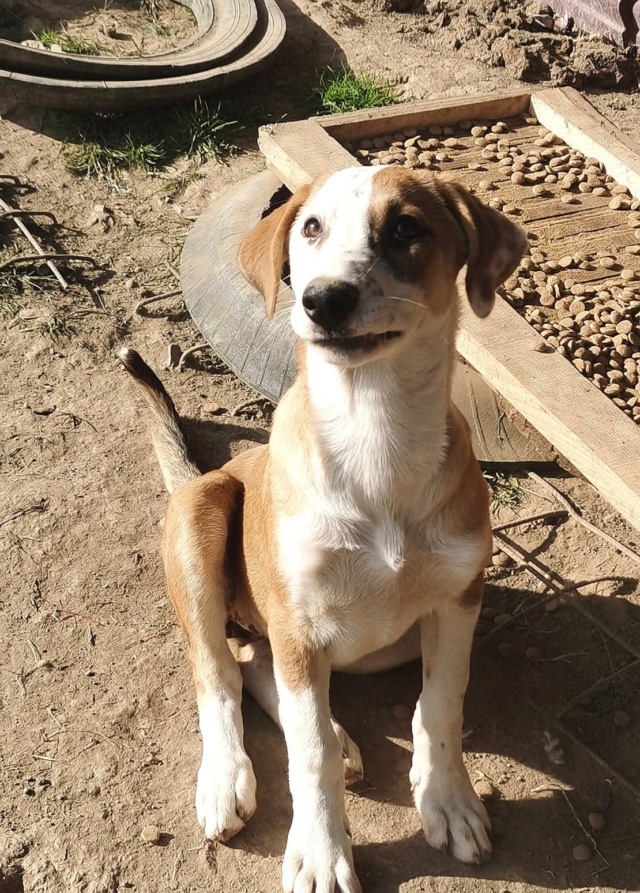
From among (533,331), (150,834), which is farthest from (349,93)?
(150,834)

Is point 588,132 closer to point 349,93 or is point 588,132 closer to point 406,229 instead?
point 349,93

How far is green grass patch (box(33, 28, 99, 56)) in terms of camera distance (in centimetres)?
773

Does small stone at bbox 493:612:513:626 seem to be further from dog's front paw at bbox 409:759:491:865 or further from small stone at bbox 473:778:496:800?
dog's front paw at bbox 409:759:491:865

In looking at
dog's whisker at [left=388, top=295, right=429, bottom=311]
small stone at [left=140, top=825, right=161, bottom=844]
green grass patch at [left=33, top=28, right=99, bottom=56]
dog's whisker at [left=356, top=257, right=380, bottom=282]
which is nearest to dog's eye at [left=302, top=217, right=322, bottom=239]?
dog's whisker at [left=356, top=257, right=380, bottom=282]

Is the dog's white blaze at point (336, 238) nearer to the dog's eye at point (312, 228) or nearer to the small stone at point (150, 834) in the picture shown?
the dog's eye at point (312, 228)

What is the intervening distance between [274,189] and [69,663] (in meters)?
3.05

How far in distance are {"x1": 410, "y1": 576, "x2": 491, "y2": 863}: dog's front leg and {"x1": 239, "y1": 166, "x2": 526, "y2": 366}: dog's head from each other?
0.98 metres

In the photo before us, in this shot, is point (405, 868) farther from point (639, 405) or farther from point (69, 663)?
point (639, 405)

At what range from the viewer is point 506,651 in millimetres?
4027

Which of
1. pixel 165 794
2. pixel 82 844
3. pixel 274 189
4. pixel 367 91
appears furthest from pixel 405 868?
pixel 367 91

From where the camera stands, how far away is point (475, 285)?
3.10m

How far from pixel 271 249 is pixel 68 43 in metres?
5.48

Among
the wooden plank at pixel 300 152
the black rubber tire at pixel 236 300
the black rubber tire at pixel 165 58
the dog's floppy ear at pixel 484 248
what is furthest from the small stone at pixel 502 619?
the black rubber tire at pixel 165 58

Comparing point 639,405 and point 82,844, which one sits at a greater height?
point 639,405
